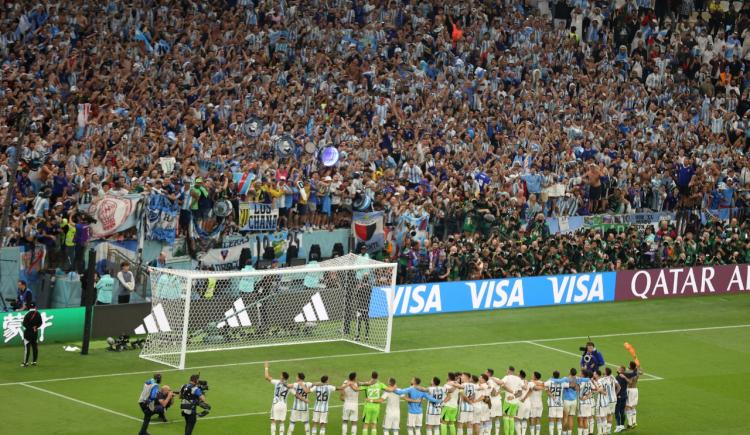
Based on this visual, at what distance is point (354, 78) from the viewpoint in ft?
146

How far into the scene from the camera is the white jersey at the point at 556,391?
28.6 meters

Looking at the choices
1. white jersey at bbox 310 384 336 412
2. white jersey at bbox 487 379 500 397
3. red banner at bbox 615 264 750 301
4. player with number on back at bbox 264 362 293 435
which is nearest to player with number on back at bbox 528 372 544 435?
white jersey at bbox 487 379 500 397

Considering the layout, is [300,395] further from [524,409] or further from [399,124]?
[399,124]

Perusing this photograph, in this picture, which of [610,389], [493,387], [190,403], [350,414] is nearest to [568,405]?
[610,389]

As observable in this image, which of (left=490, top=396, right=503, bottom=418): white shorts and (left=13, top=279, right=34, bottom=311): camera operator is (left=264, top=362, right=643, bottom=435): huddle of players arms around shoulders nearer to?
(left=490, top=396, right=503, bottom=418): white shorts

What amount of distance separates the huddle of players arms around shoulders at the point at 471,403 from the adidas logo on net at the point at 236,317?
6319 millimetres

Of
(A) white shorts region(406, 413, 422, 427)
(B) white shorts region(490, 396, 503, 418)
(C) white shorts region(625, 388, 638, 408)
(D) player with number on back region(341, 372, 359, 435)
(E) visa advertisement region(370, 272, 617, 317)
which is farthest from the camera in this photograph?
(E) visa advertisement region(370, 272, 617, 317)

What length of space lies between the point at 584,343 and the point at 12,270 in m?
15.1

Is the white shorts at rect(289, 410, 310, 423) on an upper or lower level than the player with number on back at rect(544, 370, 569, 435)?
lower

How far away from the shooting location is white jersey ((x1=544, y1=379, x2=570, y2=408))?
2861cm

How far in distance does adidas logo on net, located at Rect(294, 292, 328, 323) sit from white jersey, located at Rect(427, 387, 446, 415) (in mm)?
8593

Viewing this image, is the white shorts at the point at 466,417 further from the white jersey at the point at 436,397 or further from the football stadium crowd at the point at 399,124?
the football stadium crowd at the point at 399,124

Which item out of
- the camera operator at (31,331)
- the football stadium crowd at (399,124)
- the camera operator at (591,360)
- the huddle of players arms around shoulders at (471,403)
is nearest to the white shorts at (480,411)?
the huddle of players arms around shoulders at (471,403)

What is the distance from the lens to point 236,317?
3481 centimetres
